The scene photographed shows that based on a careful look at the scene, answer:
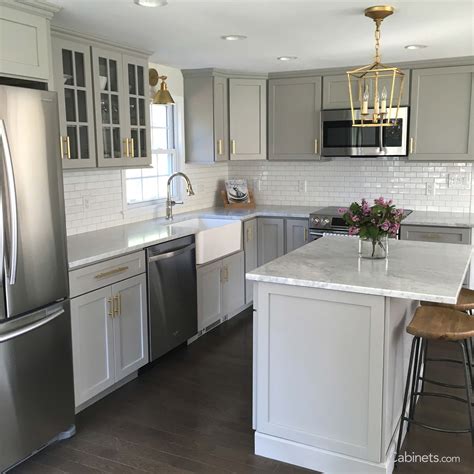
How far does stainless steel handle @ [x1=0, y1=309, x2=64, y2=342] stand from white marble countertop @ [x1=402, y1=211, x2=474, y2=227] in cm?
302

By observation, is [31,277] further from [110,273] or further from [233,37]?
[233,37]

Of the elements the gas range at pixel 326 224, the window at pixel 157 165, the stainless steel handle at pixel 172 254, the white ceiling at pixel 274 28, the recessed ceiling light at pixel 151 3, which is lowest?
the stainless steel handle at pixel 172 254

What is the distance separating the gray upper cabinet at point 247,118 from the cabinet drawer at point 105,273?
211 centimetres

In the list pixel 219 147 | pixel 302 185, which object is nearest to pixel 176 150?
pixel 219 147

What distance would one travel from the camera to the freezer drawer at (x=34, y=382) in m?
2.52

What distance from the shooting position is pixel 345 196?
5449 millimetres

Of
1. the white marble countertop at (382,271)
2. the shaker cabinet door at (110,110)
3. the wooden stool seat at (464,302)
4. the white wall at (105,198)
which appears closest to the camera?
the white marble countertop at (382,271)

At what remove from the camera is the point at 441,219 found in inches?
181

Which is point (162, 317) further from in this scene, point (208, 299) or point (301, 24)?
point (301, 24)

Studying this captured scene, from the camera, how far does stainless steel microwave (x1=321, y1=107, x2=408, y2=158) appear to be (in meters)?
4.75

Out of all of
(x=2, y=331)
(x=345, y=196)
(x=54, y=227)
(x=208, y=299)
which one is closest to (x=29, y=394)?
(x=2, y=331)

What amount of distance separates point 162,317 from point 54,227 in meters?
1.33

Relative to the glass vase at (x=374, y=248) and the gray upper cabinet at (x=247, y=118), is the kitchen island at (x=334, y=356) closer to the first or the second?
the glass vase at (x=374, y=248)

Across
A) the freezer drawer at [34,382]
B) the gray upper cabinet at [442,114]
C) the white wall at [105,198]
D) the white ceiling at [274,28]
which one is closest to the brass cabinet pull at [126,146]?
the white wall at [105,198]
